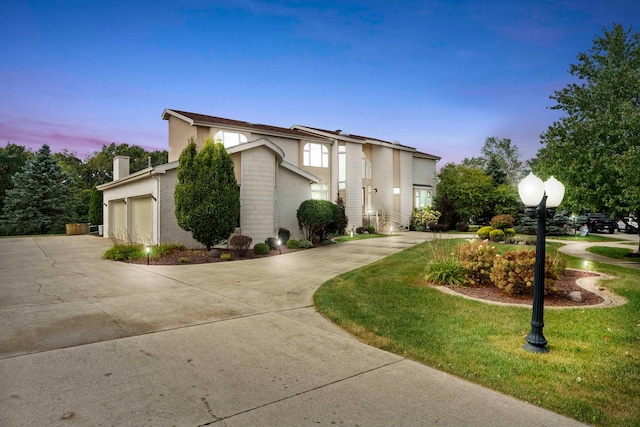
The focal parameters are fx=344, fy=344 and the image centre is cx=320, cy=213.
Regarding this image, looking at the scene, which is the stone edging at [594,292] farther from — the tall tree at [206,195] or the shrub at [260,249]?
the tall tree at [206,195]

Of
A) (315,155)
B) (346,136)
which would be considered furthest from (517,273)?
(346,136)

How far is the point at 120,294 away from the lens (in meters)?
7.40

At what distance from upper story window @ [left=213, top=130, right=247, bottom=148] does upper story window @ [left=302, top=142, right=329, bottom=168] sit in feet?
14.6

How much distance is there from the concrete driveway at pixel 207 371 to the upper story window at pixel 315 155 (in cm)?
1655

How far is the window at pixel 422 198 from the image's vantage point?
2973cm

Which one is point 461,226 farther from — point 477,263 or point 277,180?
point 477,263

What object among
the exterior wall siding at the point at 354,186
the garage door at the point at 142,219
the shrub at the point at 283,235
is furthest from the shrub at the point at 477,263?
the exterior wall siding at the point at 354,186

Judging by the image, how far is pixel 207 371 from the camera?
3752mm

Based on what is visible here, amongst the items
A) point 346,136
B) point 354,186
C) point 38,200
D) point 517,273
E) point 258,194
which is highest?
point 346,136

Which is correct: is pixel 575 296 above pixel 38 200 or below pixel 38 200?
below

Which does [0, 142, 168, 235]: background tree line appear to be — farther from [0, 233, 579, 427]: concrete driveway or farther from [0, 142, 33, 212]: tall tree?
[0, 233, 579, 427]: concrete driveway

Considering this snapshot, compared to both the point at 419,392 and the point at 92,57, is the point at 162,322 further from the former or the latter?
the point at 92,57

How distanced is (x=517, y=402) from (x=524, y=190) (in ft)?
9.06

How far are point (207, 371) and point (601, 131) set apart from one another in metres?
14.1
